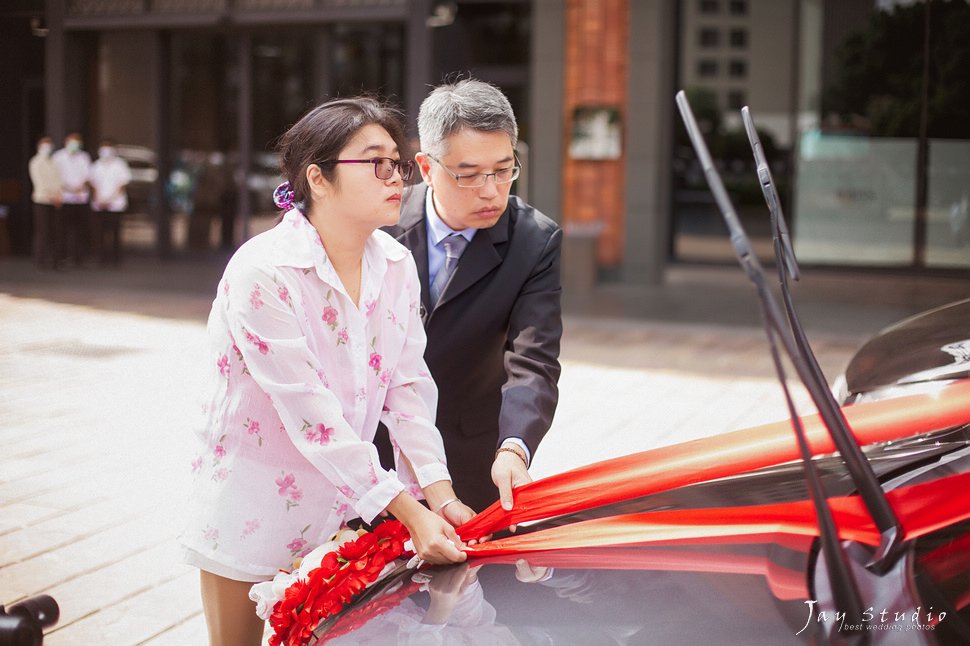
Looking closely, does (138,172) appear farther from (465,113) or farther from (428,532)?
(428,532)

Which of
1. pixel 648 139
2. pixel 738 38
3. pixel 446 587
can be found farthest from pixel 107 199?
pixel 446 587

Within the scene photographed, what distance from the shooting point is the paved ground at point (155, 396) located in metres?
3.97

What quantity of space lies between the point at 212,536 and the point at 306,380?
15.9 inches

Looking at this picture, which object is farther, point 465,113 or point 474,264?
point 474,264

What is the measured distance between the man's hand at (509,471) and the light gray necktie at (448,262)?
620mm

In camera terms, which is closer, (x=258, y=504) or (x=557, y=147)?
(x=258, y=504)

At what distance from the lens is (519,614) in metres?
1.73

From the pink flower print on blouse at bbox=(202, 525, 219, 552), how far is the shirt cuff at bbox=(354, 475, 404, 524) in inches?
12.9

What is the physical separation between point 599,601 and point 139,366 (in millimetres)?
6892

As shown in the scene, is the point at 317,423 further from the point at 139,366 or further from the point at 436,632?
the point at 139,366

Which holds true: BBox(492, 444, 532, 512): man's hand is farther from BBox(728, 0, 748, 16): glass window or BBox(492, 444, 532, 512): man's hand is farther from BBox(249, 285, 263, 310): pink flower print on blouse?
BBox(728, 0, 748, 16): glass window

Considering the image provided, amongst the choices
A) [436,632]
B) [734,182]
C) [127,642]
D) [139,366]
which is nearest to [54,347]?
[139,366]

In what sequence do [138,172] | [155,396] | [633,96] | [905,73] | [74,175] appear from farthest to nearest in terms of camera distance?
[138,172], [74,175], [633,96], [905,73], [155,396]

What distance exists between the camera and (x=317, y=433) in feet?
6.82
